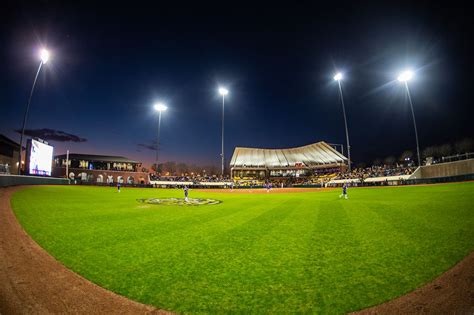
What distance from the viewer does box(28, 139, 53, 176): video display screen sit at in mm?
29913

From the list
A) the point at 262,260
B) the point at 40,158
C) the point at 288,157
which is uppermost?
the point at 288,157

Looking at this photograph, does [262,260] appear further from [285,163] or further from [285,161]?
[285,161]

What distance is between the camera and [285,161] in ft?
289

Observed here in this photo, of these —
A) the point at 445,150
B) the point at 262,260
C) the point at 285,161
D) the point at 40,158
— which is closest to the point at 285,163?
the point at 285,161

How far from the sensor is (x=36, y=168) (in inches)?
1233

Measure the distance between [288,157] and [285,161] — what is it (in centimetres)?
360

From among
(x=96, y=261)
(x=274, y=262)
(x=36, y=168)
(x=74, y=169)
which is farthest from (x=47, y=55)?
(x=74, y=169)

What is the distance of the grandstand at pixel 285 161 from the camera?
267ft

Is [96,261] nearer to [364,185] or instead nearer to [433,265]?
[433,265]

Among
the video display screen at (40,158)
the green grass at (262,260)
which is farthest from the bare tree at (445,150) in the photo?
the video display screen at (40,158)

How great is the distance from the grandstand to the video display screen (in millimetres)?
58674

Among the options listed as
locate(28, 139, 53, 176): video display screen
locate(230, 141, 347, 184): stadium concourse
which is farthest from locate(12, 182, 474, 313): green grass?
locate(230, 141, 347, 184): stadium concourse

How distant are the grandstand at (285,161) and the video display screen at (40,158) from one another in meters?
58.7

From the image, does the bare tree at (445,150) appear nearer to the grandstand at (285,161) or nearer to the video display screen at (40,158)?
the grandstand at (285,161)
